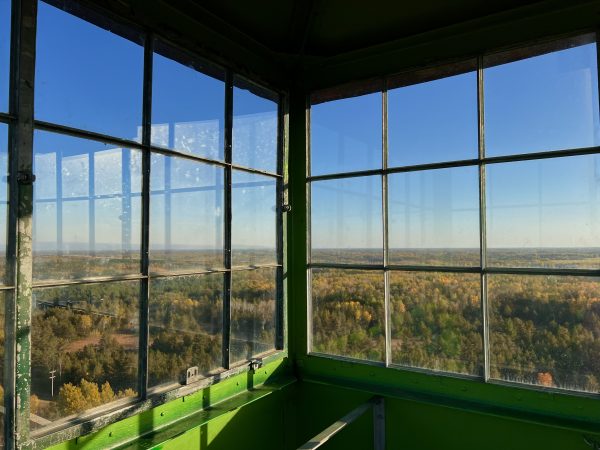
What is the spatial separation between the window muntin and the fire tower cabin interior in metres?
0.01

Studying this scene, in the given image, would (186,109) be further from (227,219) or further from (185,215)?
(227,219)

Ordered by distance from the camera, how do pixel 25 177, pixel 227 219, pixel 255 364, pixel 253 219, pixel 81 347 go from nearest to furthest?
pixel 25 177
pixel 81 347
pixel 227 219
pixel 255 364
pixel 253 219

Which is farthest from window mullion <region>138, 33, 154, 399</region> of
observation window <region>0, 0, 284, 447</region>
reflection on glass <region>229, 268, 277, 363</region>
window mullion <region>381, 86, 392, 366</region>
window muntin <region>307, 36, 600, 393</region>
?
window mullion <region>381, 86, 392, 366</region>

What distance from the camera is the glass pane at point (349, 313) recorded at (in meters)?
3.31

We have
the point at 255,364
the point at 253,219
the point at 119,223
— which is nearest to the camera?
the point at 119,223

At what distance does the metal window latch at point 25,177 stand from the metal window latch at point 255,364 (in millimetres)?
1976

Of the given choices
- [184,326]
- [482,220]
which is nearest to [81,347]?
[184,326]

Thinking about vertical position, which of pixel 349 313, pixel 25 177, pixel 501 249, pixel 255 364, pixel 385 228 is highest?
pixel 25 177

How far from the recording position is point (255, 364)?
3.19 metres

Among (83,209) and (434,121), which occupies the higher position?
(434,121)

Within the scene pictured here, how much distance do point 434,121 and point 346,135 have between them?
727 mm

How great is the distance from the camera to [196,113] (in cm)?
283

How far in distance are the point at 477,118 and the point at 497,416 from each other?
80.2 inches

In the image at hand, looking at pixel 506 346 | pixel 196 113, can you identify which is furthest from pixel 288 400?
pixel 196 113
